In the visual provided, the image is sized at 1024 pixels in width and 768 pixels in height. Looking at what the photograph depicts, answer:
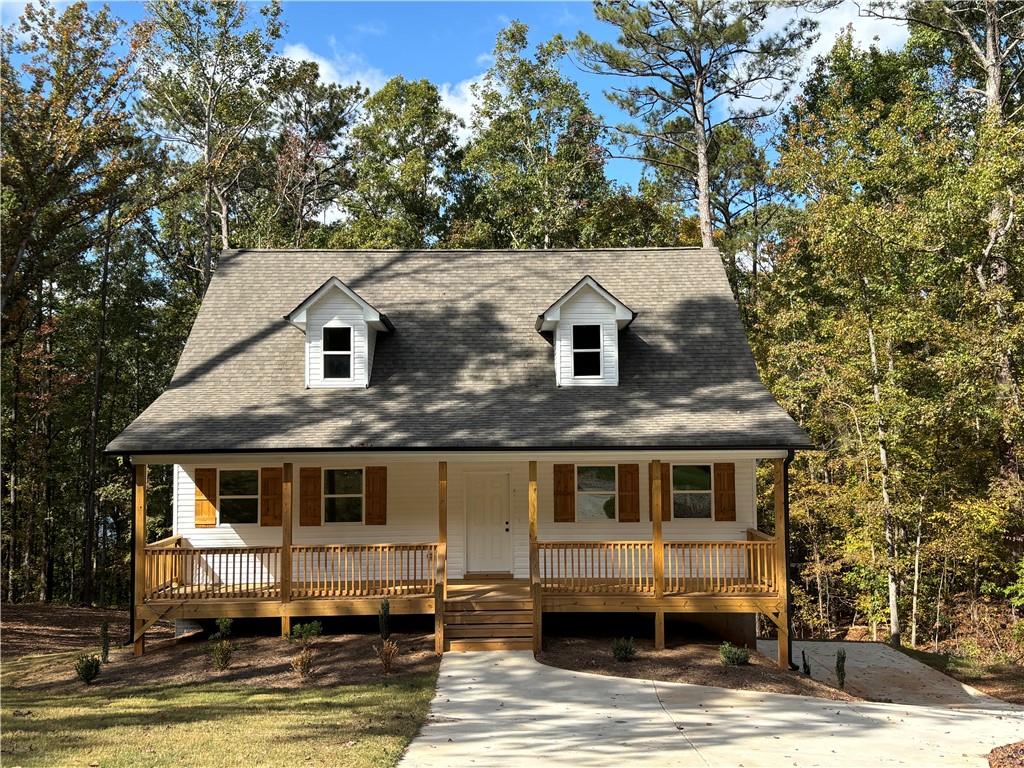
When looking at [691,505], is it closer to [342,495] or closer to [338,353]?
[342,495]

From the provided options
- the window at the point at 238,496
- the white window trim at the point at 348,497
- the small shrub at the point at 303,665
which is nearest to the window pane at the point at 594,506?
the white window trim at the point at 348,497

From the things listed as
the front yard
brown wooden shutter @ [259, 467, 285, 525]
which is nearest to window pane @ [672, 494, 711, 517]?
the front yard

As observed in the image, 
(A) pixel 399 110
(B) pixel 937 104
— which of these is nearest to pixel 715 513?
(B) pixel 937 104

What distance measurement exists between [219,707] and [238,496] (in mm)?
5849

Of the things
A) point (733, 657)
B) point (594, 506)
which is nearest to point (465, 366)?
point (594, 506)

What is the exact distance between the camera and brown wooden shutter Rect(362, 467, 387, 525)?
1656cm

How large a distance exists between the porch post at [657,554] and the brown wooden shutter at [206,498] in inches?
341

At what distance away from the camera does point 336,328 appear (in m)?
17.2

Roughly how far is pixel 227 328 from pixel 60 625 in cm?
833

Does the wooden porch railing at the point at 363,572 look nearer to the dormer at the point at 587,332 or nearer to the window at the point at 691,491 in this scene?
the dormer at the point at 587,332

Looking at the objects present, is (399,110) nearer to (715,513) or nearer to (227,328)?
(227,328)

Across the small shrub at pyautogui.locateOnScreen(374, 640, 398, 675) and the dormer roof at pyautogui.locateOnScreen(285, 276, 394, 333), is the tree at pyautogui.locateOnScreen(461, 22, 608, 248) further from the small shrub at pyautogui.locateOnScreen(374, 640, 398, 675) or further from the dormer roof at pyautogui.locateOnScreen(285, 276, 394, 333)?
the small shrub at pyautogui.locateOnScreen(374, 640, 398, 675)

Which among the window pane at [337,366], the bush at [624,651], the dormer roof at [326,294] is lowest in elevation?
the bush at [624,651]

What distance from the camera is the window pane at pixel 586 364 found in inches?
679
